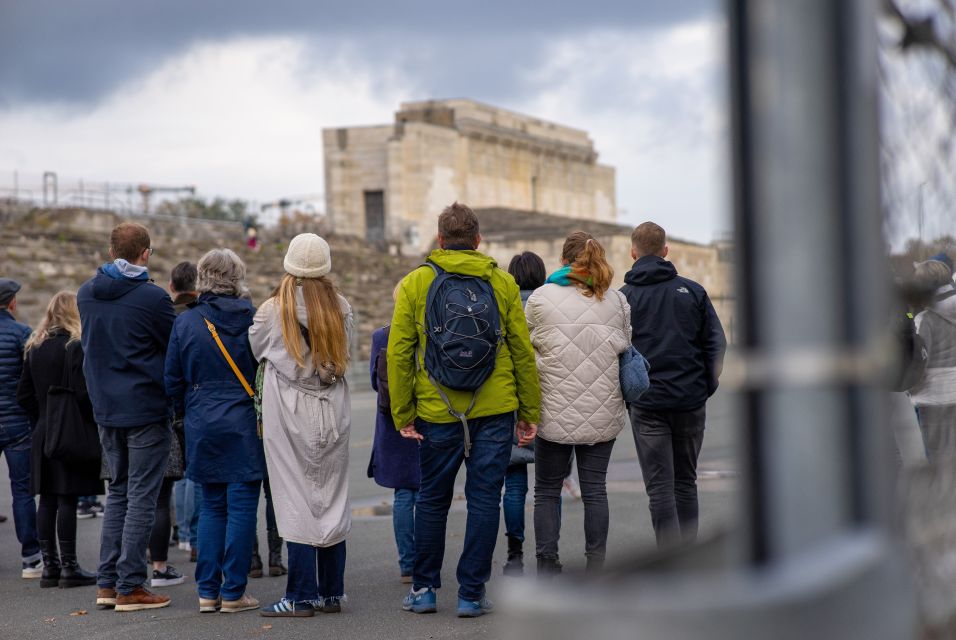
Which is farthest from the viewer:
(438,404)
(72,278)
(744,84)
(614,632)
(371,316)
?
(371,316)

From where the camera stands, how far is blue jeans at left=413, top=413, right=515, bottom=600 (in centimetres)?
635

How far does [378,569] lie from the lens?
7922 millimetres

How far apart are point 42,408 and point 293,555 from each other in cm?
249

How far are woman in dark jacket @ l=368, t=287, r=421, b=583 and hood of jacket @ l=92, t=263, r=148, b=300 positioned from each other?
158cm

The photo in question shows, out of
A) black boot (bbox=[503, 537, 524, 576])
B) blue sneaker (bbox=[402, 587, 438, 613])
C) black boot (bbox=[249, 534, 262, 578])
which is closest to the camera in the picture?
blue sneaker (bbox=[402, 587, 438, 613])

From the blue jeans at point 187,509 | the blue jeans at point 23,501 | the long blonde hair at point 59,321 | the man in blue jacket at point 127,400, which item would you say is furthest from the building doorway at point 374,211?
the man in blue jacket at point 127,400

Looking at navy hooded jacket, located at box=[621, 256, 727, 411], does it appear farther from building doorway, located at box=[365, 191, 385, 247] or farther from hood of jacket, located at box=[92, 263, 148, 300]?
building doorway, located at box=[365, 191, 385, 247]

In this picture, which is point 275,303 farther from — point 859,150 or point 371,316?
point 371,316

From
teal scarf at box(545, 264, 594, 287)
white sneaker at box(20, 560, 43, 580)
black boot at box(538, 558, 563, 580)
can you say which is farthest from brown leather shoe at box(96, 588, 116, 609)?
teal scarf at box(545, 264, 594, 287)

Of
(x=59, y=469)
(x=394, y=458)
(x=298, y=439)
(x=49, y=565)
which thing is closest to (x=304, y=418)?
(x=298, y=439)

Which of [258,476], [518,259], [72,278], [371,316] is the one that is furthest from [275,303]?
[371,316]

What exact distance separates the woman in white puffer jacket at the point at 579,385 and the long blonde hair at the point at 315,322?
3.74 feet

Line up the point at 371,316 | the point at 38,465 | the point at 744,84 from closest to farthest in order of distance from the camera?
the point at 744,84, the point at 38,465, the point at 371,316

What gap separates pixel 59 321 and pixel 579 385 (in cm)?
365
